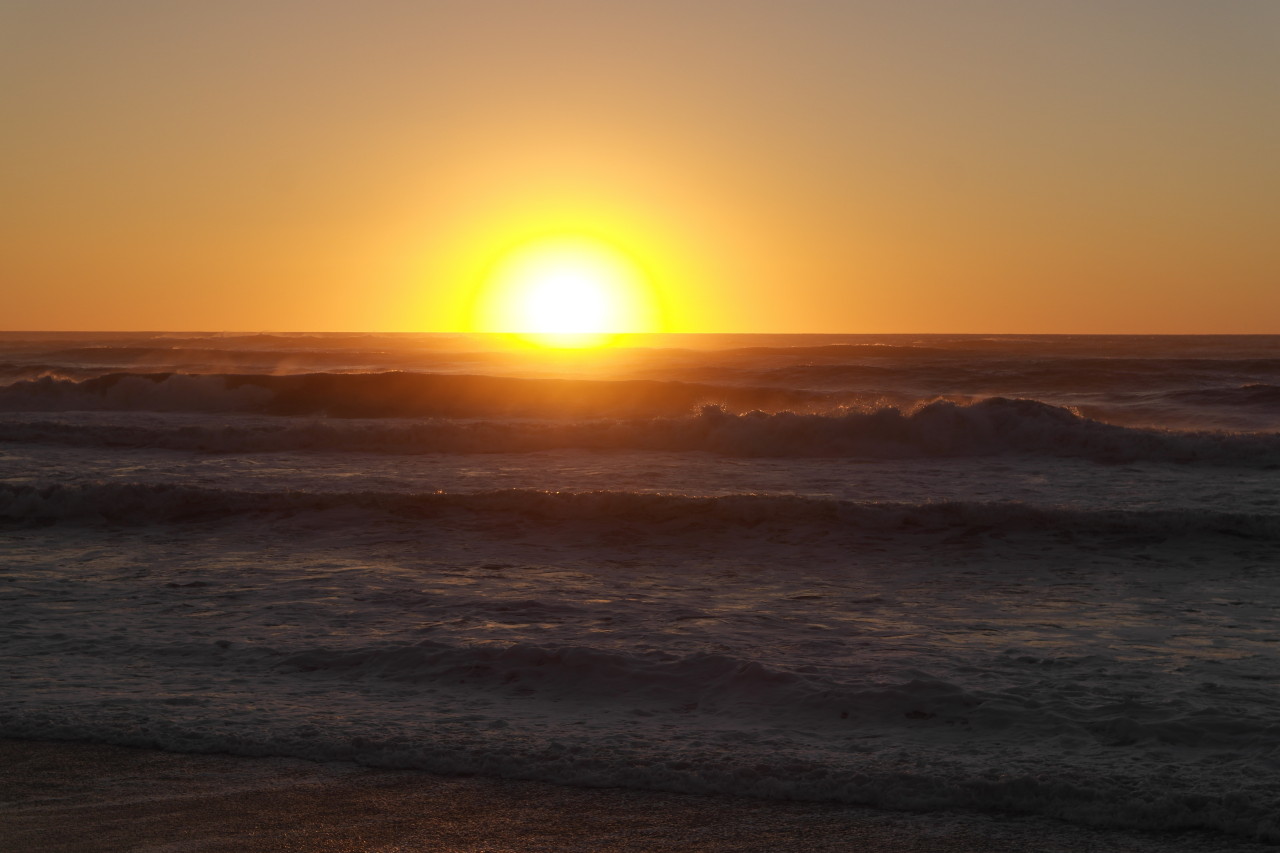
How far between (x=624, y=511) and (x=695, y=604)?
12.7ft

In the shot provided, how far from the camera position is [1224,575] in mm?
9250

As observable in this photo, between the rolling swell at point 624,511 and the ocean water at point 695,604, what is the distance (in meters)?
0.05

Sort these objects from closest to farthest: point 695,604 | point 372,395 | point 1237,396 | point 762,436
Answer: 1. point 695,604
2. point 762,436
3. point 1237,396
4. point 372,395

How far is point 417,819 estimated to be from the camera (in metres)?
4.72

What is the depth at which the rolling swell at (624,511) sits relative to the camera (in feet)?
37.1

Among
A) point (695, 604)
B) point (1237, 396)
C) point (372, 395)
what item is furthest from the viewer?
point (372, 395)

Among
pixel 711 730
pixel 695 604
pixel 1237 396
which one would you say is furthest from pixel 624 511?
pixel 1237 396

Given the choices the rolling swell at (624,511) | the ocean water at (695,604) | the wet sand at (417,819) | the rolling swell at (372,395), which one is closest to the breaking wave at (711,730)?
the ocean water at (695,604)

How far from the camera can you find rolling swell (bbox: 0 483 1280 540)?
37.1 ft

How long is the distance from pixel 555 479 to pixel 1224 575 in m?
8.65

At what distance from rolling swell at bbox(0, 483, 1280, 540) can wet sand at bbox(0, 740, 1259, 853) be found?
6.66 metres

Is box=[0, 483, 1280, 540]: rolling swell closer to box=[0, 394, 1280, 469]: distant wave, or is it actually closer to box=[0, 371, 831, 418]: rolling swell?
box=[0, 394, 1280, 469]: distant wave

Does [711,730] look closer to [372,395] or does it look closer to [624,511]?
[624,511]

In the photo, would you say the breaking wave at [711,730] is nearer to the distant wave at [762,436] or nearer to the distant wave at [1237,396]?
the distant wave at [762,436]
